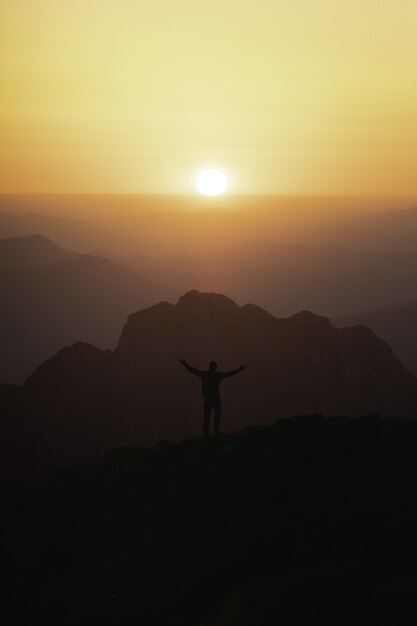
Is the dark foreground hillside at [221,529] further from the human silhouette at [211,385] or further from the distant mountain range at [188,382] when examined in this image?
the distant mountain range at [188,382]

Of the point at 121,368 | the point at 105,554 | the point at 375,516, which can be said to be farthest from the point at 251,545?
the point at 121,368

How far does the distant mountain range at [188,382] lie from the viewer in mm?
103375

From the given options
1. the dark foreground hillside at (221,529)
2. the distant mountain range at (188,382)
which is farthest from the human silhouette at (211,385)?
the distant mountain range at (188,382)

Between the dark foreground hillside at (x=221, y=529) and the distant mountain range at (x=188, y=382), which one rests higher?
the distant mountain range at (x=188, y=382)

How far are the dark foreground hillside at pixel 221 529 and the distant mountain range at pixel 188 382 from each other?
257 ft

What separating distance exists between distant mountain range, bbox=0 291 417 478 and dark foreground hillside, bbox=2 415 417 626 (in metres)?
78.2

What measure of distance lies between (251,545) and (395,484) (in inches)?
172

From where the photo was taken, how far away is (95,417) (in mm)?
106625

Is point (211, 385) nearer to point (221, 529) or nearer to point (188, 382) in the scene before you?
point (221, 529)

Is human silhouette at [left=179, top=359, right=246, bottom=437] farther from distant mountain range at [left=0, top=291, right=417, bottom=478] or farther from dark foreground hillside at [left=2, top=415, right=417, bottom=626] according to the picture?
distant mountain range at [left=0, top=291, right=417, bottom=478]

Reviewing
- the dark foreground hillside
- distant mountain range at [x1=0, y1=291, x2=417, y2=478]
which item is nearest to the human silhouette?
the dark foreground hillside

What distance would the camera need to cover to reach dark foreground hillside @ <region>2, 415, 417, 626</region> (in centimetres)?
1298

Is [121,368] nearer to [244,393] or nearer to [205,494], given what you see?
[244,393]

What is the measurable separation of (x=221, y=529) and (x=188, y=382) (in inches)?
3807
